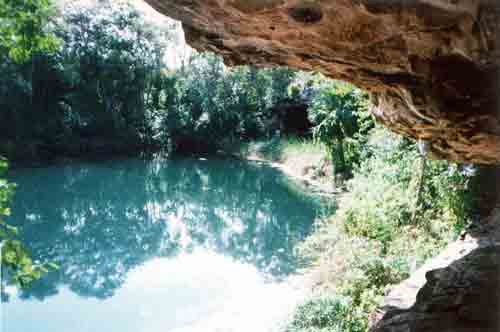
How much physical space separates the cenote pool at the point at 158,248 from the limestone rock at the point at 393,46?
13.9ft

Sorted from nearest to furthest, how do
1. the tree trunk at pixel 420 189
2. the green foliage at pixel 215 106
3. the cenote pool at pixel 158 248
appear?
1. the tree trunk at pixel 420 189
2. the cenote pool at pixel 158 248
3. the green foliage at pixel 215 106

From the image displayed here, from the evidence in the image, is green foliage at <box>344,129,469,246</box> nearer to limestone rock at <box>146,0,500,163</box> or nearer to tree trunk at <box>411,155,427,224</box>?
tree trunk at <box>411,155,427,224</box>

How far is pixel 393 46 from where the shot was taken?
2287mm

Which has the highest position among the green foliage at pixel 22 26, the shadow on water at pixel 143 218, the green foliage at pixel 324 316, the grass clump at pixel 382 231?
the green foliage at pixel 22 26

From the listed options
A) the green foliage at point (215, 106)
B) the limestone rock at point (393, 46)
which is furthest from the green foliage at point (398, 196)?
the green foliage at point (215, 106)

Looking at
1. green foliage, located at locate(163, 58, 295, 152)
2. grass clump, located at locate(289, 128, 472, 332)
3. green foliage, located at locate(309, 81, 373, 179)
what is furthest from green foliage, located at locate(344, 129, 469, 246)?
green foliage, located at locate(163, 58, 295, 152)

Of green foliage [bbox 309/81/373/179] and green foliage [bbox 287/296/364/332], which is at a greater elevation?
green foliage [bbox 309/81/373/179]

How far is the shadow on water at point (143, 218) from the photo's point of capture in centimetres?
924

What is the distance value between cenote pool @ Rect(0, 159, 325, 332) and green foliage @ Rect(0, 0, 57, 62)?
5.07m

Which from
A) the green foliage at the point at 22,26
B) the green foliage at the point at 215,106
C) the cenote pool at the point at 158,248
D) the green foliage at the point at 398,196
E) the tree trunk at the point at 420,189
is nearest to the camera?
Answer: the green foliage at the point at 22,26

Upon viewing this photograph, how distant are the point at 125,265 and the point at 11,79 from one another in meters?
14.9

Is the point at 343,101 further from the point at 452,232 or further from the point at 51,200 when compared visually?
the point at 51,200

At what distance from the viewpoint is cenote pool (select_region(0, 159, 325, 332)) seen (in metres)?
6.97

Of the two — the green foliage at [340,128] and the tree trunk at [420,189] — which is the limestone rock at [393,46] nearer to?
the tree trunk at [420,189]
